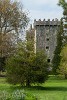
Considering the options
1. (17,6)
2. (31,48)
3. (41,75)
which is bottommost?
(41,75)

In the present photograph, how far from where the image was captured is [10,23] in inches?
2350

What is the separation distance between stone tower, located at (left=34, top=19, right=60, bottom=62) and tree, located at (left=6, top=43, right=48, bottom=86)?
6173cm

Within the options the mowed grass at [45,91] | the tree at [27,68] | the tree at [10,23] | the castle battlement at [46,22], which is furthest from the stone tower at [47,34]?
the tree at [27,68]

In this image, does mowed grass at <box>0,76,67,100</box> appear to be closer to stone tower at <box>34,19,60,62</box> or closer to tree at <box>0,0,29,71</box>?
tree at <box>0,0,29,71</box>

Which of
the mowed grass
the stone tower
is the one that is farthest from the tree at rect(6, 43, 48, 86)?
the stone tower

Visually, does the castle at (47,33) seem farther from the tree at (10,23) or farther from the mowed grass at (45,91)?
the mowed grass at (45,91)

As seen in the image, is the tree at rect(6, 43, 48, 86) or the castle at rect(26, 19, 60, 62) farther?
the castle at rect(26, 19, 60, 62)

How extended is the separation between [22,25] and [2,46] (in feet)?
20.0

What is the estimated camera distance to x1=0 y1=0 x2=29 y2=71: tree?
185 ft

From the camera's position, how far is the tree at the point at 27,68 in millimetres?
31625

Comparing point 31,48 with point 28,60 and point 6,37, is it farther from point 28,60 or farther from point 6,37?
point 6,37

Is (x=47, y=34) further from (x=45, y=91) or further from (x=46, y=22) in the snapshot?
(x=45, y=91)

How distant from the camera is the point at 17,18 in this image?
5909cm

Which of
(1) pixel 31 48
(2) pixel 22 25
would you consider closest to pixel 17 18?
(2) pixel 22 25
